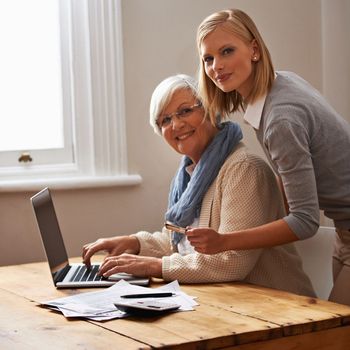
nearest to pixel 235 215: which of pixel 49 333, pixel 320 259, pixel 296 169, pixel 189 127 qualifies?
pixel 296 169

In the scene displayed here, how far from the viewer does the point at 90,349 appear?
1748 mm

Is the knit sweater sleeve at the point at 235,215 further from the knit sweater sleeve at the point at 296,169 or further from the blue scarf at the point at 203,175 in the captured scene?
the knit sweater sleeve at the point at 296,169

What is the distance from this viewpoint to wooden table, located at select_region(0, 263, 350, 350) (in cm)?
180

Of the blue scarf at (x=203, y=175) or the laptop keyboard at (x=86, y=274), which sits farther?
the blue scarf at (x=203, y=175)

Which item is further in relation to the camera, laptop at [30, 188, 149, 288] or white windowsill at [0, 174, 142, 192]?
white windowsill at [0, 174, 142, 192]

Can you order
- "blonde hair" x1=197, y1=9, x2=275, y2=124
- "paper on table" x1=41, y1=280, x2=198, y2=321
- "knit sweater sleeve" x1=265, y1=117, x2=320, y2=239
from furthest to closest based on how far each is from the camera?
"blonde hair" x1=197, y1=9, x2=275, y2=124 → "knit sweater sleeve" x1=265, y1=117, x2=320, y2=239 → "paper on table" x1=41, y1=280, x2=198, y2=321

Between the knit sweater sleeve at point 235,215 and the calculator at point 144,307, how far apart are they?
0.40 m

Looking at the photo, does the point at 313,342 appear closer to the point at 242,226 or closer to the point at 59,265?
the point at 242,226

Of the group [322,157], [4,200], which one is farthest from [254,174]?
[4,200]

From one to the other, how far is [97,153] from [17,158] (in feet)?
1.03

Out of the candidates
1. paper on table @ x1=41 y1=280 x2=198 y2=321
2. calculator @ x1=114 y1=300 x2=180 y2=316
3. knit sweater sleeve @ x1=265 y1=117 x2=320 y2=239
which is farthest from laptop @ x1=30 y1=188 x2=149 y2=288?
knit sweater sleeve @ x1=265 y1=117 x2=320 y2=239

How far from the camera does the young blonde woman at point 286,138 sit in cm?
227

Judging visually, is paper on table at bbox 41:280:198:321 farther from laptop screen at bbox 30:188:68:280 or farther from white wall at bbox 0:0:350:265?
white wall at bbox 0:0:350:265

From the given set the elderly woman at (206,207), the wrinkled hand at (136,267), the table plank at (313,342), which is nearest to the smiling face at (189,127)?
the elderly woman at (206,207)
